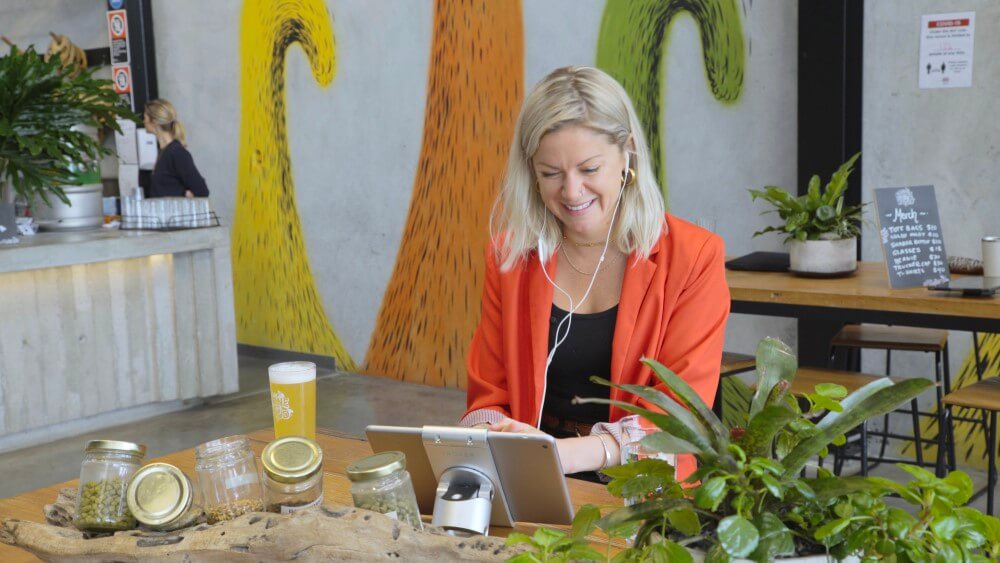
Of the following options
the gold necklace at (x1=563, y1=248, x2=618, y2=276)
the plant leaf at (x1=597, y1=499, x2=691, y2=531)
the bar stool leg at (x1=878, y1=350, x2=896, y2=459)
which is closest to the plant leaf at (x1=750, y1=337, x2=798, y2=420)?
the plant leaf at (x1=597, y1=499, x2=691, y2=531)

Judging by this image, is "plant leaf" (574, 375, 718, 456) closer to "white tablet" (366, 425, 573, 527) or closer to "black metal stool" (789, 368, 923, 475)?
"white tablet" (366, 425, 573, 527)

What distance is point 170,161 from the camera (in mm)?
6523

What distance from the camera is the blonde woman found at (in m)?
2.01

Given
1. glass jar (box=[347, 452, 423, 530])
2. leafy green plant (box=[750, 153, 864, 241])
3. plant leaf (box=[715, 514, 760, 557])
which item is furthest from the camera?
leafy green plant (box=[750, 153, 864, 241])

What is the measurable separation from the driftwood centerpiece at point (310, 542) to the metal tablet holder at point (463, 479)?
0.67 feet

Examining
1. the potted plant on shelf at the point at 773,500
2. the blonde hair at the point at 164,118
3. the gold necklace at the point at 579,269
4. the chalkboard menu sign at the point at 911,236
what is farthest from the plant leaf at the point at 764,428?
the blonde hair at the point at 164,118

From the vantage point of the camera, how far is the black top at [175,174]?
21.3 ft

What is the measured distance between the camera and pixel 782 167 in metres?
4.52

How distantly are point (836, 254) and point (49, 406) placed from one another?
3.70 meters

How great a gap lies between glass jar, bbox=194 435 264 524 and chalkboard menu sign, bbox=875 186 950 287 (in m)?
2.45

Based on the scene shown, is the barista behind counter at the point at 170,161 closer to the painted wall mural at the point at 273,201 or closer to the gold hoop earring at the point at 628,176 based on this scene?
the painted wall mural at the point at 273,201

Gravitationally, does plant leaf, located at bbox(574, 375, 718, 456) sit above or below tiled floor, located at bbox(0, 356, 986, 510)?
above

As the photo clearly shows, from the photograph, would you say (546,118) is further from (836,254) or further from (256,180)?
(256,180)

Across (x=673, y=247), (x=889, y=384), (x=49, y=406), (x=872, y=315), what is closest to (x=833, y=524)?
(x=889, y=384)
